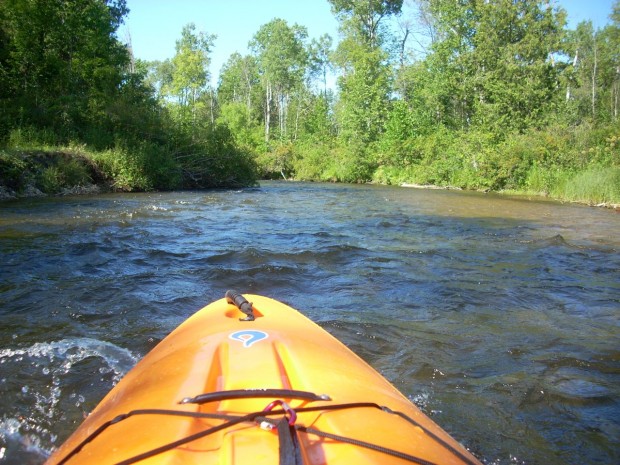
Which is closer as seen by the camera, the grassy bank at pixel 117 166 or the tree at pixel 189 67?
the grassy bank at pixel 117 166

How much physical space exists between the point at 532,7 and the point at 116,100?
2053cm

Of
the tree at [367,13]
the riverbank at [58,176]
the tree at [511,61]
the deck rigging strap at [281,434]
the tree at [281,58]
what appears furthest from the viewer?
the tree at [281,58]

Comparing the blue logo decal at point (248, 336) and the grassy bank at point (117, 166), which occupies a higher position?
the grassy bank at point (117, 166)

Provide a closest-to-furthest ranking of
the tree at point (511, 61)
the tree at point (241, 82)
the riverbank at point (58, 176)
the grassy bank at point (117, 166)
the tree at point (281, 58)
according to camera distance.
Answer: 1. the riverbank at point (58, 176)
2. the grassy bank at point (117, 166)
3. the tree at point (511, 61)
4. the tree at point (281, 58)
5. the tree at point (241, 82)

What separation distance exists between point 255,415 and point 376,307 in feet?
11.4

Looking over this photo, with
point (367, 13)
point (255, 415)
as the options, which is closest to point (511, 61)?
point (367, 13)

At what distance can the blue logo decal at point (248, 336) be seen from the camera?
2285mm

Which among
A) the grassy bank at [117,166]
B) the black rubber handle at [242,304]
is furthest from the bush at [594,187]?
the black rubber handle at [242,304]

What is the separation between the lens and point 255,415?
1.50m

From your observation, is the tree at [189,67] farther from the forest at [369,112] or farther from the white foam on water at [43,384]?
the white foam on water at [43,384]

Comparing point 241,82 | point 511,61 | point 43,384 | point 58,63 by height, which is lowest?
point 43,384

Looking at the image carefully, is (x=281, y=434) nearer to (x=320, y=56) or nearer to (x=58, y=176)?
(x=58, y=176)

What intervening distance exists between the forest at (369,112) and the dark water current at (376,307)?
24.3 feet

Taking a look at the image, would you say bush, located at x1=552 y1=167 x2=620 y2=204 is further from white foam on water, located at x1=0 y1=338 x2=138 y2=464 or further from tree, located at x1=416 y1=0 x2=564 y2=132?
white foam on water, located at x1=0 y1=338 x2=138 y2=464
